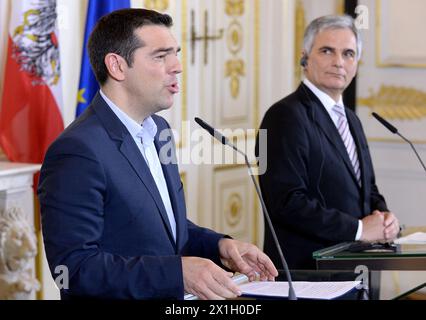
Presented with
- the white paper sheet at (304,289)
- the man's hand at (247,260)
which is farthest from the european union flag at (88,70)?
the white paper sheet at (304,289)

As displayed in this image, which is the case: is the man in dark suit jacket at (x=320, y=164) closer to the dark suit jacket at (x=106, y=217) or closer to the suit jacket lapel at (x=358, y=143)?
the suit jacket lapel at (x=358, y=143)

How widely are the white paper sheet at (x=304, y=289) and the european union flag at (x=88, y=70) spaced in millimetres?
1976

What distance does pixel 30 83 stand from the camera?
361 centimetres

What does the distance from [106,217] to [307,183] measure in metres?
1.13

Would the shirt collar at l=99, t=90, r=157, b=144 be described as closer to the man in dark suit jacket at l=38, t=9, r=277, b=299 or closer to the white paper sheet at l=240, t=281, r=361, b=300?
the man in dark suit jacket at l=38, t=9, r=277, b=299

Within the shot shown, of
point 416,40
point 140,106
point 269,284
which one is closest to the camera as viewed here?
point 269,284

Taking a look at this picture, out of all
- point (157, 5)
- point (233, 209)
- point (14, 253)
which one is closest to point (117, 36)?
point (14, 253)

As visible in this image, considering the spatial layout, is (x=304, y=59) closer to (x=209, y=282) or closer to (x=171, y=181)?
(x=171, y=181)

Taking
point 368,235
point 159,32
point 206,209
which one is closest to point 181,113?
point 206,209

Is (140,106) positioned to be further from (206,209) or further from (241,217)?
(241,217)

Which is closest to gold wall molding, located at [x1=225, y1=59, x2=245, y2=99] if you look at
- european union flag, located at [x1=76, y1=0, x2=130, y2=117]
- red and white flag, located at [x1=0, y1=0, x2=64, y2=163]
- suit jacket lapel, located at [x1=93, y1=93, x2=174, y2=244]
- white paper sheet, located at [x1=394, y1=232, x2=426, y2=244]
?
european union flag, located at [x1=76, y1=0, x2=130, y2=117]

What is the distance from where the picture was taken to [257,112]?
18.3ft

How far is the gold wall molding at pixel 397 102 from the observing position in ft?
17.0

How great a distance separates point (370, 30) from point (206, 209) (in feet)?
Answer: 5.19
